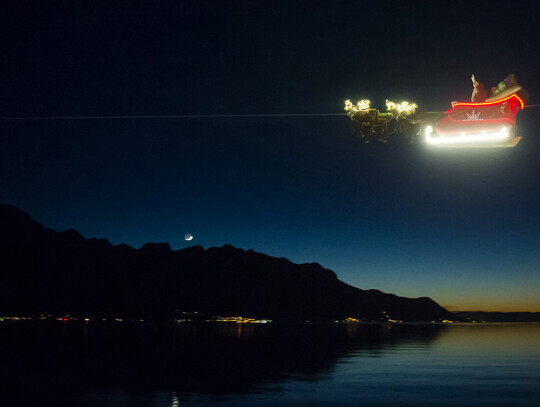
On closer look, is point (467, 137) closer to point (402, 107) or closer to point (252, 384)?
point (402, 107)

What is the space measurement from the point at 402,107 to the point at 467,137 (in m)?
1.53

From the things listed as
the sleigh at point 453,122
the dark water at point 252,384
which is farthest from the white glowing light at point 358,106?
the dark water at point 252,384

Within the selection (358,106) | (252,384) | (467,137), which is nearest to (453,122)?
(467,137)

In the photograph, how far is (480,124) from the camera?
36.7ft

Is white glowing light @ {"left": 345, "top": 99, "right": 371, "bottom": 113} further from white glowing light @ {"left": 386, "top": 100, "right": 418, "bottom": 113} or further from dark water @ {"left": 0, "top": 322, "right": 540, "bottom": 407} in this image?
dark water @ {"left": 0, "top": 322, "right": 540, "bottom": 407}

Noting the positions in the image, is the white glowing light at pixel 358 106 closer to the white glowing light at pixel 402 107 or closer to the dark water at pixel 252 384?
the white glowing light at pixel 402 107

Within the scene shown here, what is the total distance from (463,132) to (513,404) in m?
Result: 21.4

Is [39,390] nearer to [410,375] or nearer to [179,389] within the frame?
[179,389]

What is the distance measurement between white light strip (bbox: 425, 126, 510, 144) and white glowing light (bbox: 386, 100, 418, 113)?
1.92 ft

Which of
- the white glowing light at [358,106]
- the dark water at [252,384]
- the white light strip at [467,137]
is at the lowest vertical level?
the dark water at [252,384]

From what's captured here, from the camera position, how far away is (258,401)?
24.6m

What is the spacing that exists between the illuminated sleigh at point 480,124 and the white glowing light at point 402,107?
2.11 feet

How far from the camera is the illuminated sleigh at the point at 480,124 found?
11047mm

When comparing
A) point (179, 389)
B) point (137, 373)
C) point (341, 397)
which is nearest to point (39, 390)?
point (179, 389)
